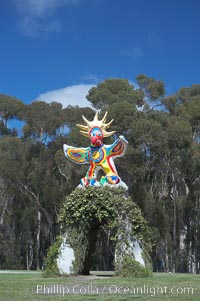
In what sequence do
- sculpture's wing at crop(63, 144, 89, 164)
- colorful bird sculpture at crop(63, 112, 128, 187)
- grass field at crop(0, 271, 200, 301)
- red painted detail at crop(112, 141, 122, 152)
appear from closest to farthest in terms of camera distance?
grass field at crop(0, 271, 200, 301) → colorful bird sculpture at crop(63, 112, 128, 187) → red painted detail at crop(112, 141, 122, 152) → sculpture's wing at crop(63, 144, 89, 164)

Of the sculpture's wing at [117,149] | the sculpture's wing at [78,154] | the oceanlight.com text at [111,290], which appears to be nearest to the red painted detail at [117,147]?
the sculpture's wing at [117,149]

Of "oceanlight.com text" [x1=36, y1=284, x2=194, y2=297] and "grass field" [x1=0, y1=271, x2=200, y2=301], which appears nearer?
"grass field" [x1=0, y1=271, x2=200, y2=301]

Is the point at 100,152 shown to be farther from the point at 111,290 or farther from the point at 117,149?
the point at 111,290

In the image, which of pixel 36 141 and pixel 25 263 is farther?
pixel 25 263

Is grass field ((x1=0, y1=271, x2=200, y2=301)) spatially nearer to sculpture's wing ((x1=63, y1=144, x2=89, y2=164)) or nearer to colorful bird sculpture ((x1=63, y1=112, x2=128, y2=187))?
colorful bird sculpture ((x1=63, y1=112, x2=128, y2=187))

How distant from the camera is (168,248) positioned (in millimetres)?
35906

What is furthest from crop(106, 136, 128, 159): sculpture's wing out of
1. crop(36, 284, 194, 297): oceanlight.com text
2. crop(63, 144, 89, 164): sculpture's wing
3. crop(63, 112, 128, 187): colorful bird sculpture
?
crop(36, 284, 194, 297): oceanlight.com text

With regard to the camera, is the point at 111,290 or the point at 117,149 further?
the point at 117,149

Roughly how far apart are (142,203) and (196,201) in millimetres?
4369

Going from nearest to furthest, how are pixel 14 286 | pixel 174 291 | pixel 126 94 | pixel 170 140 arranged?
pixel 174 291
pixel 14 286
pixel 170 140
pixel 126 94

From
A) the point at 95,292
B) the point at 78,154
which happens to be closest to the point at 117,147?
the point at 78,154

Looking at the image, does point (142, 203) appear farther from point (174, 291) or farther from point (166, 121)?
point (174, 291)

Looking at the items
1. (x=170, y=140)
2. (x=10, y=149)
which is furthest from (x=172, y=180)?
(x=10, y=149)

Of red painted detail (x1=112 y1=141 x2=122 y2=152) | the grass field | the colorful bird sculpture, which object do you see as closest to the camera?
the grass field
